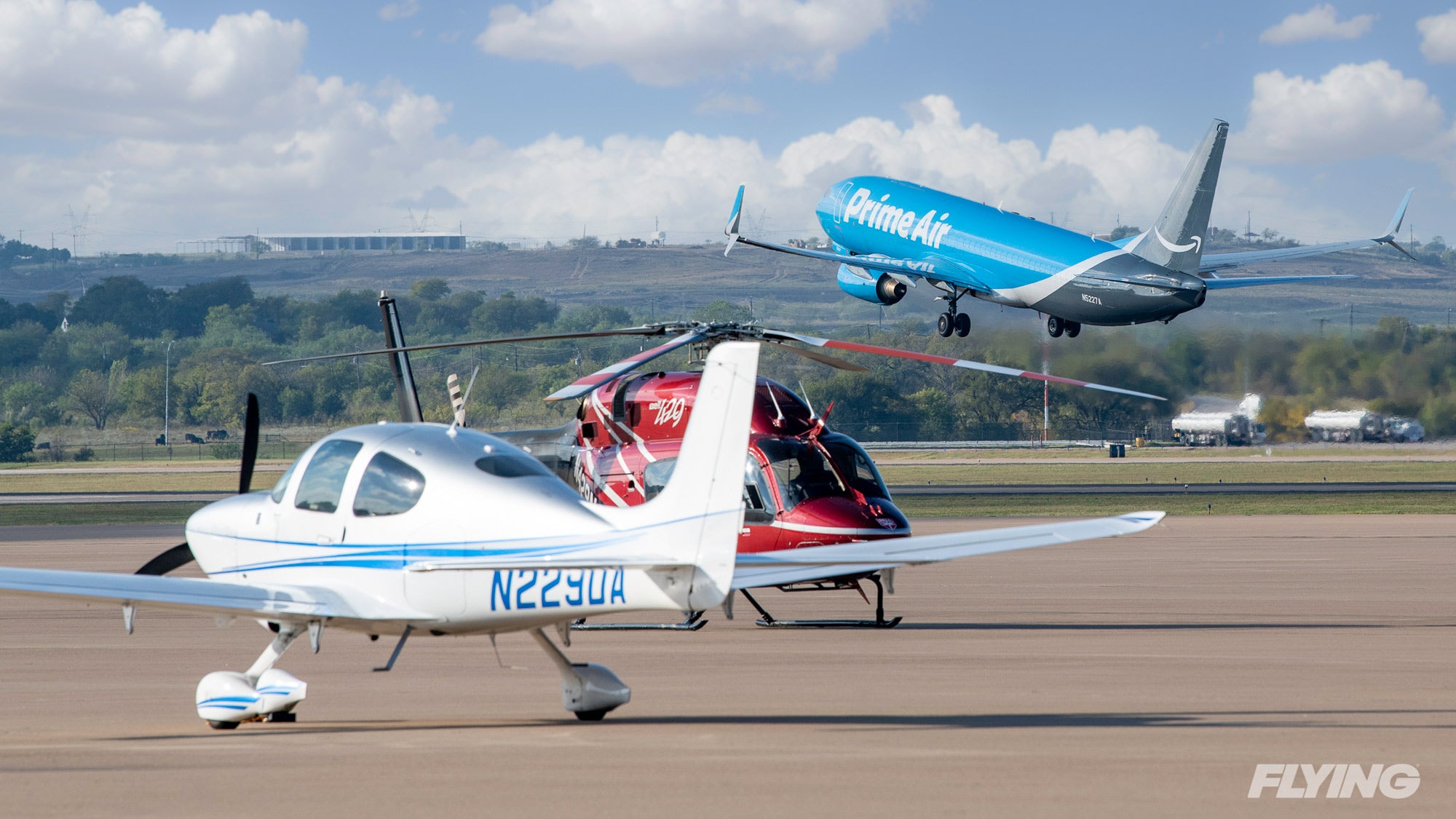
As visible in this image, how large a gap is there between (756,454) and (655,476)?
4.84 ft

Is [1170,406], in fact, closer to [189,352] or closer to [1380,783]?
[1380,783]

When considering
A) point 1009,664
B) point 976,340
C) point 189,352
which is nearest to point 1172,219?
point 976,340

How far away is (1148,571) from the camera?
27.4 m

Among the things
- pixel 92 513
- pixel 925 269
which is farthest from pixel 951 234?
pixel 92 513

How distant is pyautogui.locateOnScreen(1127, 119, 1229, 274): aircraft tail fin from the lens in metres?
39.8

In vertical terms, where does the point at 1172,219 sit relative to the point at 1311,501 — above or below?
above

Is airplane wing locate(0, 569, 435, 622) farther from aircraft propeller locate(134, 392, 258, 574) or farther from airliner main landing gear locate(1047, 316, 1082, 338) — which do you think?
airliner main landing gear locate(1047, 316, 1082, 338)

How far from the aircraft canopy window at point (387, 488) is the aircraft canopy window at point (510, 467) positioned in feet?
1.56

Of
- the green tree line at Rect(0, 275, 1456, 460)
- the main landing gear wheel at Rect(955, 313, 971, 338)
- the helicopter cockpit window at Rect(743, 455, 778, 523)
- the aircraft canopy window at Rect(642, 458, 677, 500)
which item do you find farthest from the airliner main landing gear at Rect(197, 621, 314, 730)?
the green tree line at Rect(0, 275, 1456, 460)

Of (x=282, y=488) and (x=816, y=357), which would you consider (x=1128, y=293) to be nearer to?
(x=816, y=357)

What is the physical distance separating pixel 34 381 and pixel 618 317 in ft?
187

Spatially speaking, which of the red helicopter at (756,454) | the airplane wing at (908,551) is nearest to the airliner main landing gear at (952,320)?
the red helicopter at (756,454)

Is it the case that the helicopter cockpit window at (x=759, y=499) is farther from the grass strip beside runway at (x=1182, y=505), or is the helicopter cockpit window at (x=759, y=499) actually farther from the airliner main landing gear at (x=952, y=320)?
the airliner main landing gear at (x=952, y=320)

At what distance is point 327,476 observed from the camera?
11.3 metres
